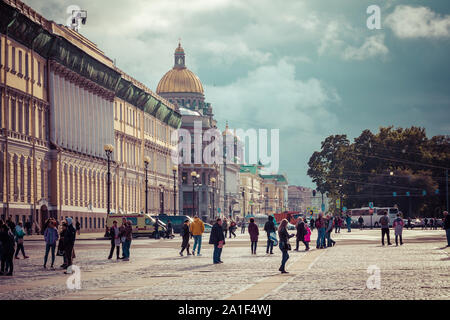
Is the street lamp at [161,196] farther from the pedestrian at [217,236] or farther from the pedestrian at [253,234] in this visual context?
the pedestrian at [217,236]

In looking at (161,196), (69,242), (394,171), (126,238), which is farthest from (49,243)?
(161,196)

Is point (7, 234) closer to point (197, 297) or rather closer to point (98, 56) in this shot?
point (197, 297)

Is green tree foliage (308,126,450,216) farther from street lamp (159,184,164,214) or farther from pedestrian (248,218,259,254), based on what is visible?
pedestrian (248,218,259,254)

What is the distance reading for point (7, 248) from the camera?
29469 millimetres

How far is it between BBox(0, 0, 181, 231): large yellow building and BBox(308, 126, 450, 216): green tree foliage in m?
32.6

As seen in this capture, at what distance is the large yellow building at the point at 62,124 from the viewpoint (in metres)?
72.6

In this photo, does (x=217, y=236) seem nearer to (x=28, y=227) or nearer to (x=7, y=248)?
(x=7, y=248)

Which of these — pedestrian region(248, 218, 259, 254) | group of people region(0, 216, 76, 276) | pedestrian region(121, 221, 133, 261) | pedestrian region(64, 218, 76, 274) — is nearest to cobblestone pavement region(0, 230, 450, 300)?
group of people region(0, 216, 76, 276)

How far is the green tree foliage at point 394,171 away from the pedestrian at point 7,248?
95444 millimetres

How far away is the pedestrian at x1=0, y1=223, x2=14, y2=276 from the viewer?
2914 cm

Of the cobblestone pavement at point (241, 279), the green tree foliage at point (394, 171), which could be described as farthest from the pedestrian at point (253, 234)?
the green tree foliage at point (394, 171)

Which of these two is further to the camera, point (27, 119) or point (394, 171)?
point (394, 171)

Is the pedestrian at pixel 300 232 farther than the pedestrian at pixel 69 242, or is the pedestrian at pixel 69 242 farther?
the pedestrian at pixel 300 232

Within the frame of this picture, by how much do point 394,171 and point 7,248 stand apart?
102m
